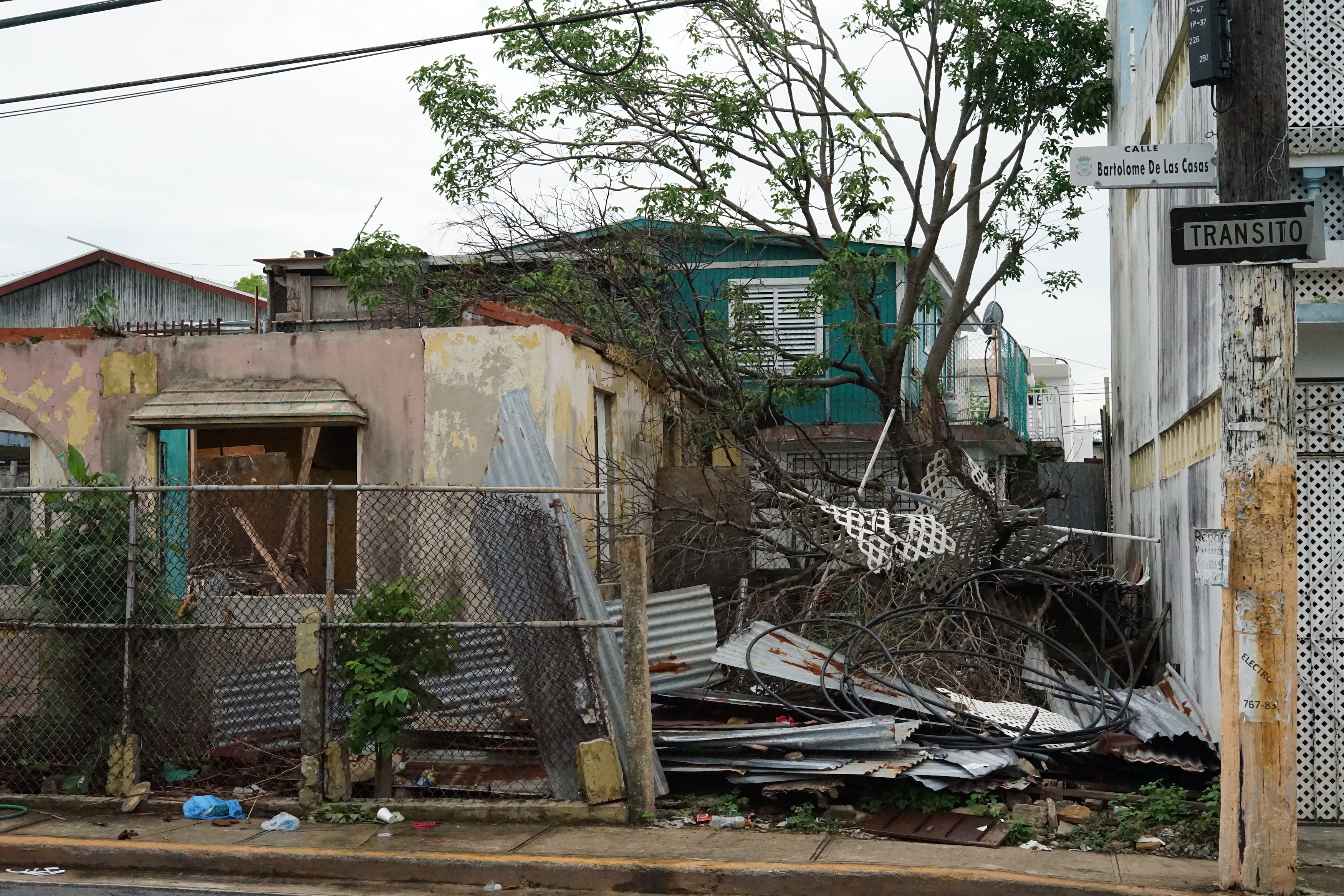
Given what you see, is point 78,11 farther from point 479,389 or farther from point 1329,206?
point 1329,206

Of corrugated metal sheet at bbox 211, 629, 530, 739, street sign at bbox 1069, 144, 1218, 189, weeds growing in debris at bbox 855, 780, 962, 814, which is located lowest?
weeds growing in debris at bbox 855, 780, 962, 814

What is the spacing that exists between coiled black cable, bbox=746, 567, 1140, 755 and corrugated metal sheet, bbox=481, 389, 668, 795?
1.32 metres

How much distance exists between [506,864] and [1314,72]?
22.4ft

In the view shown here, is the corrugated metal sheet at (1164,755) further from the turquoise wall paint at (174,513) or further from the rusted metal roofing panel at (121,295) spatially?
the rusted metal roofing panel at (121,295)

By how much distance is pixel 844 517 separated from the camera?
10391 millimetres

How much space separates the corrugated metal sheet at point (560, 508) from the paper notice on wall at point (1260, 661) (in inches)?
136

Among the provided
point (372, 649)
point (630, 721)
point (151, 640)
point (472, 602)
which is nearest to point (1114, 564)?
point (472, 602)

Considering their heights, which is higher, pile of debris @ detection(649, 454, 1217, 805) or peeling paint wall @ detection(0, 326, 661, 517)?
peeling paint wall @ detection(0, 326, 661, 517)

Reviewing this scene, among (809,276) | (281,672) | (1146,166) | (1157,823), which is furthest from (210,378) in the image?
(809,276)

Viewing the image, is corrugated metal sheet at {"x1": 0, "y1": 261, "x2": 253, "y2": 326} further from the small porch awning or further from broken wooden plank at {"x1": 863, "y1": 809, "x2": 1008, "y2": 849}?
broken wooden plank at {"x1": 863, "y1": 809, "x2": 1008, "y2": 849}

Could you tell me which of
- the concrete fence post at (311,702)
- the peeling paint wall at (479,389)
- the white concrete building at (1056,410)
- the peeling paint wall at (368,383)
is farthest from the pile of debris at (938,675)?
the white concrete building at (1056,410)

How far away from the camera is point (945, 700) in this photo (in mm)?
8586

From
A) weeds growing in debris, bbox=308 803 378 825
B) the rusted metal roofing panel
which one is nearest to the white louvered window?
weeds growing in debris, bbox=308 803 378 825

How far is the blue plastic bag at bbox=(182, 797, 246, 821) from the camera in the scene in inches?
299
